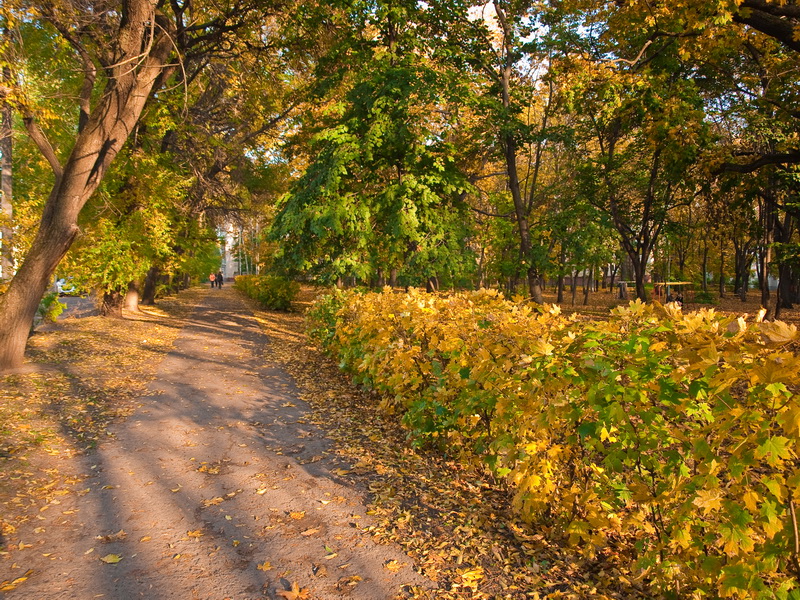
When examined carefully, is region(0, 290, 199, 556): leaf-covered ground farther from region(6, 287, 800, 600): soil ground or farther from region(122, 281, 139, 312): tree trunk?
region(122, 281, 139, 312): tree trunk

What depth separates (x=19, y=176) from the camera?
57.9 ft

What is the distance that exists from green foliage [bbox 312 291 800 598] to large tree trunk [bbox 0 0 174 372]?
6.52 meters

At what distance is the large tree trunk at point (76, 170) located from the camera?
713cm

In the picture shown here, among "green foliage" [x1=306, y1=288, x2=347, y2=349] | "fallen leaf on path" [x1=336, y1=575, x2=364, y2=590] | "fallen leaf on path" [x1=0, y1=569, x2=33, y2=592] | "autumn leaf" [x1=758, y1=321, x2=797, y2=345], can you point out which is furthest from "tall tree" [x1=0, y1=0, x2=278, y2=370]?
"autumn leaf" [x1=758, y1=321, x2=797, y2=345]

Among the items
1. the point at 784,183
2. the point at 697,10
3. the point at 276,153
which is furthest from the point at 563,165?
the point at 697,10

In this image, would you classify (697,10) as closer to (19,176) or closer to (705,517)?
(705,517)

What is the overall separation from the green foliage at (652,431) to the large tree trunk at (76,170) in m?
6.52

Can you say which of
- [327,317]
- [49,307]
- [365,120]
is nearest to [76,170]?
[49,307]

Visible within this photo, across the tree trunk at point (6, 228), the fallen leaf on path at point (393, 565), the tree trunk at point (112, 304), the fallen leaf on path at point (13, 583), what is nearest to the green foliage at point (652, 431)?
the fallen leaf on path at point (393, 565)

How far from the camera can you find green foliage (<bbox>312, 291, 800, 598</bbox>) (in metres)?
1.92

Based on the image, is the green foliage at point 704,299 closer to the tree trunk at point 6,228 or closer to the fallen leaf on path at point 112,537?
the tree trunk at point 6,228

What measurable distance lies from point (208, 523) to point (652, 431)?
2809 millimetres

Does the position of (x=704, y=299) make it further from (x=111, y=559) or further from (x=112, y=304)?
(x=111, y=559)

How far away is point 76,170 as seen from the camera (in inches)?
295
